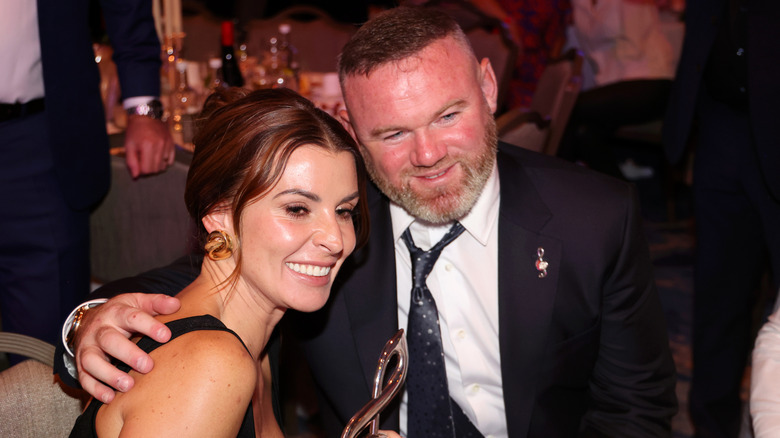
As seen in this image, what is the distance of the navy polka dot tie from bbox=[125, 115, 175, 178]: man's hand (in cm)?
94

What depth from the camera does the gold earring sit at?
1396 millimetres

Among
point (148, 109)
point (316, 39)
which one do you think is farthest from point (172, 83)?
point (316, 39)

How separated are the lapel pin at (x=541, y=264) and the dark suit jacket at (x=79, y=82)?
1.28 metres

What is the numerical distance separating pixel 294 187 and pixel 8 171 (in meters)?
1.04

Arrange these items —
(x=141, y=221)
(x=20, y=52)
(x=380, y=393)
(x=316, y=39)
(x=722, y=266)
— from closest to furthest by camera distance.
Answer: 1. (x=380, y=393)
2. (x=20, y=52)
3. (x=141, y=221)
4. (x=722, y=266)
5. (x=316, y=39)

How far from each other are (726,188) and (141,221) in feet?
6.60


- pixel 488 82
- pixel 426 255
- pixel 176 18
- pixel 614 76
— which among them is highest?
pixel 488 82

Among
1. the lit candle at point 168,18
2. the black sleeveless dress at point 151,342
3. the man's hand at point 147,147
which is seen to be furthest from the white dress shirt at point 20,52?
the lit candle at point 168,18

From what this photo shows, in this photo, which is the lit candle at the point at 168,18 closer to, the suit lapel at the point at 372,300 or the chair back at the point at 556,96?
the chair back at the point at 556,96

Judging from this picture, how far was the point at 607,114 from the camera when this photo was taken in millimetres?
4637

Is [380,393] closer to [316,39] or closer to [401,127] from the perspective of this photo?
[401,127]

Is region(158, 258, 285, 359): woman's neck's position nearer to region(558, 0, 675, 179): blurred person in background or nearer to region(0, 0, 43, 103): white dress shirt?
region(0, 0, 43, 103): white dress shirt

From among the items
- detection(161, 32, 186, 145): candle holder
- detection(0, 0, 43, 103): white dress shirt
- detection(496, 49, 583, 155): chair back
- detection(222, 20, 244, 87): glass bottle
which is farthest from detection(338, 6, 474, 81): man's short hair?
detection(222, 20, 244, 87): glass bottle

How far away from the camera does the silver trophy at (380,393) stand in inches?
41.1
